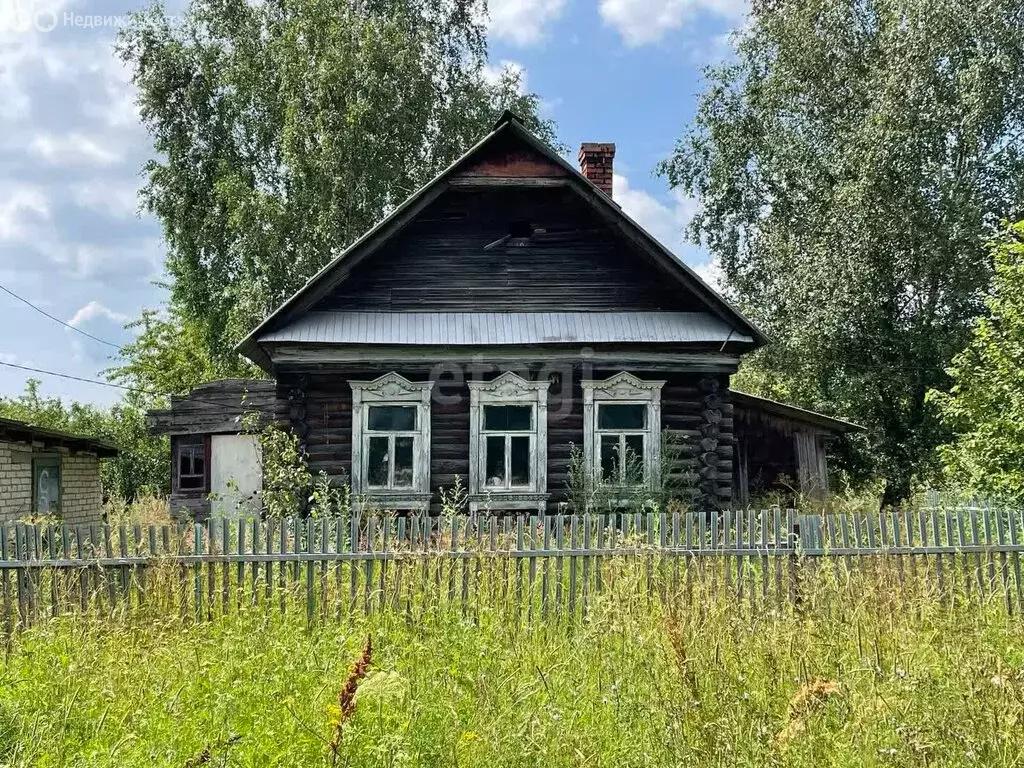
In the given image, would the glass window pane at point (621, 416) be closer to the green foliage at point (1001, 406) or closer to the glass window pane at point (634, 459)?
the glass window pane at point (634, 459)

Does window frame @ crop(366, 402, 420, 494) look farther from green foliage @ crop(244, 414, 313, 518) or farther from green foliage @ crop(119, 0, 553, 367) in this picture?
green foliage @ crop(119, 0, 553, 367)

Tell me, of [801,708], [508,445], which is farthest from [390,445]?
[801,708]

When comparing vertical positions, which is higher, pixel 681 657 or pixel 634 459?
pixel 634 459

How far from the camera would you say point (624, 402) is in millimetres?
12141

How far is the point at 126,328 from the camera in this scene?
35.3 metres

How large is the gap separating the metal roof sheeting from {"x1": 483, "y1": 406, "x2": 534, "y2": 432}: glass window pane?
102 centimetres

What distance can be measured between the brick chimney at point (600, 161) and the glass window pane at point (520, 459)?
4875 mm

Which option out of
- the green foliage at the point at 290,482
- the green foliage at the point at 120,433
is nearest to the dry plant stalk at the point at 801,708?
the green foliage at the point at 290,482

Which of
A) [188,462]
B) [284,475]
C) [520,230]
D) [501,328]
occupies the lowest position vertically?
[284,475]

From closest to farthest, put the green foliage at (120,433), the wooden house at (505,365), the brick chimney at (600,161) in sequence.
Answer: the wooden house at (505,365) < the brick chimney at (600,161) < the green foliage at (120,433)

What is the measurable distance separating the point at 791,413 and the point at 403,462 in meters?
8.08


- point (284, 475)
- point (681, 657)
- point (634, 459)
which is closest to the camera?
point (681, 657)

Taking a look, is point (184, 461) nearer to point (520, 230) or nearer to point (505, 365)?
point (505, 365)

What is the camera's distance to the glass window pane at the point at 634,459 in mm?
11742
